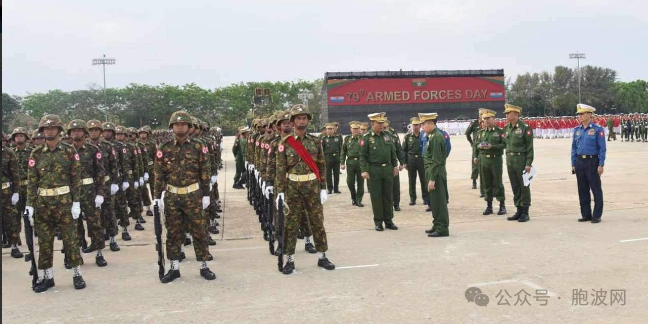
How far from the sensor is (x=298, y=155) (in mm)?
6824

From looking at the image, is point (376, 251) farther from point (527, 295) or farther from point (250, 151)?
point (250, 151)

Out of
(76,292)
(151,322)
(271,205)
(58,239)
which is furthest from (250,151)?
(151,322)

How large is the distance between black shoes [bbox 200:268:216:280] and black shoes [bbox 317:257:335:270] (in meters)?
1.29

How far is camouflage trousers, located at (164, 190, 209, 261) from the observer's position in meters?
6.42

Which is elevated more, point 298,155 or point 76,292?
point 298,155

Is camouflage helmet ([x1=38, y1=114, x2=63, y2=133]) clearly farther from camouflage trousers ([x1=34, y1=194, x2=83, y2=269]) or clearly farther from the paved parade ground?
the paved parade ground

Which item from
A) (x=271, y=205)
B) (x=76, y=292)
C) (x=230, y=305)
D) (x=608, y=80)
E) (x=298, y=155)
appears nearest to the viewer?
(x=230, y=305)

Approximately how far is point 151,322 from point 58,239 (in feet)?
17.0

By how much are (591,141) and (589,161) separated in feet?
1.11

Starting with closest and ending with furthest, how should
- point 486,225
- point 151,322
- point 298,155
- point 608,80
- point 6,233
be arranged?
1. point 151,322
2. point 298,155
3. point 6,233
4. point 486,225
5. point 608,80

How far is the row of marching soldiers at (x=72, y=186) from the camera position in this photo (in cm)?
630

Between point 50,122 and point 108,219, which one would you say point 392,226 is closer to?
point 108,219

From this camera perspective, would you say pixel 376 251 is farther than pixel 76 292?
Yes

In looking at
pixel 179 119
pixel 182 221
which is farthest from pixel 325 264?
pixel 179 119
